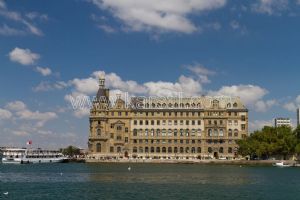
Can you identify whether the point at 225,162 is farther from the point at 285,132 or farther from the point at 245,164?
the point at 285,132

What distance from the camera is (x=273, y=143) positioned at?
592 feet

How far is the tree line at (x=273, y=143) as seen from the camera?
179500 mm

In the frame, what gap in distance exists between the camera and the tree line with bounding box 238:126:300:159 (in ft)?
589

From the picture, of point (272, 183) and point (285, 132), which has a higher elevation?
point (285, 132)

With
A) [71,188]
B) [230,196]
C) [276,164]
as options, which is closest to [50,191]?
[71,188]

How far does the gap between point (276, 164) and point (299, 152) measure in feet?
30.1

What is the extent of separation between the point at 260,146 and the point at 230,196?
4292 inches

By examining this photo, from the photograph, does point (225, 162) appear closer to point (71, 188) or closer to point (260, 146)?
point (260, 146)

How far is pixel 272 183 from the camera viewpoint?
98250 millimetres

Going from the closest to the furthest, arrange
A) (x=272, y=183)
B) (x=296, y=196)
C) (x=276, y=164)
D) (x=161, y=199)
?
(x=161, y=199) → (x=296, y=196) → (x=272, y=183) → (x=276, y=164)

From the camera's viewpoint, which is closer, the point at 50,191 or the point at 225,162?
the point at 50,191

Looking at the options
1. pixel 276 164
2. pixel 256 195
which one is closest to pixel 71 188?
pixel 256 195

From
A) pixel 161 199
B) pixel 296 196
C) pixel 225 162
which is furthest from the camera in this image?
pixel 225 162

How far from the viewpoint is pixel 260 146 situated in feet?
593
